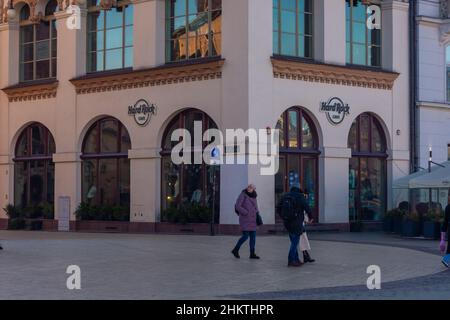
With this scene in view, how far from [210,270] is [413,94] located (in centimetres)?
1908

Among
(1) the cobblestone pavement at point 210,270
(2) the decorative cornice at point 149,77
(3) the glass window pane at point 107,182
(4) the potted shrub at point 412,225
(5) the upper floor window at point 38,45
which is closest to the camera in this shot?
(1) the cobblestone pavement at point 210,270

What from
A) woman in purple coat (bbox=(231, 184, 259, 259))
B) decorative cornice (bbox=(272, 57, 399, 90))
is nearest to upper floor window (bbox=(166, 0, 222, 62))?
decorative cornice (bbox=(272, 57, 399, 90))

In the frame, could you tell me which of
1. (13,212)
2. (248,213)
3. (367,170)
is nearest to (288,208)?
(248,213)

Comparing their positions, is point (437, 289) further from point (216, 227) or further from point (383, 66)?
point (383, 66)

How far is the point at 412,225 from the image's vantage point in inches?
1088

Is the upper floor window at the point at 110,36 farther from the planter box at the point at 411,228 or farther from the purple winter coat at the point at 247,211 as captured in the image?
the purple winter coat at the point at 247,211

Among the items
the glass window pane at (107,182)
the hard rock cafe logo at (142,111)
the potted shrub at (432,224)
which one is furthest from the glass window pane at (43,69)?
the potted shrub at (432,224)

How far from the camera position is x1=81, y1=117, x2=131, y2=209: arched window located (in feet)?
108

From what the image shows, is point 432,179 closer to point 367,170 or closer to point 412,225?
point 412,225

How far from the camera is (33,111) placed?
1415 inches

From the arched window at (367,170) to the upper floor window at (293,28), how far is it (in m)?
3.74

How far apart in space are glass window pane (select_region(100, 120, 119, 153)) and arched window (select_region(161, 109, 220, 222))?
2.66 m

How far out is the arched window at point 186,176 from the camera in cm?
3019

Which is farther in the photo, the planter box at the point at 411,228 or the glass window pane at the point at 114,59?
the glass window pane at the point at 114,59
